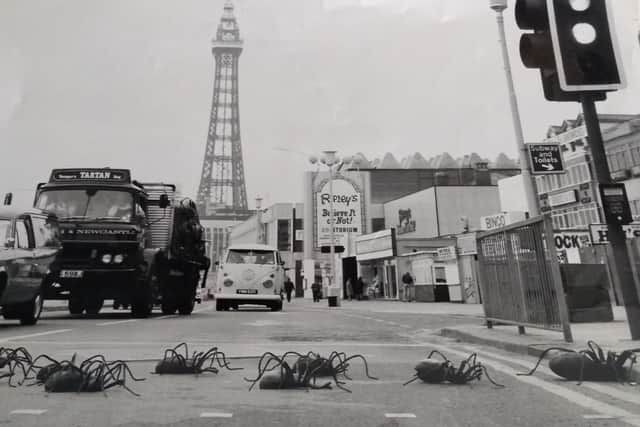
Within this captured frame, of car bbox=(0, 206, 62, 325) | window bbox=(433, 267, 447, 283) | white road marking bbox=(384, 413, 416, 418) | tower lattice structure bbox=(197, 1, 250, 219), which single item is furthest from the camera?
→ tower lattice structure bbox=(197, 1, 250, 219)

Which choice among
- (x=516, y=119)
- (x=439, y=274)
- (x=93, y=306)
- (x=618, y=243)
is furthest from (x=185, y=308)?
(x=439, y=274)

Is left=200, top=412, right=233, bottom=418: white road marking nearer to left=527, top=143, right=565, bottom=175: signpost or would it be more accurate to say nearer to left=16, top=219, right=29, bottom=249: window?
left=16, top=219, right=29, bottom=249: window

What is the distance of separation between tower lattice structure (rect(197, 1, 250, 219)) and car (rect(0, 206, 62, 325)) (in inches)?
5480

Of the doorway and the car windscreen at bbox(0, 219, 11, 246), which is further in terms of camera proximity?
the doorway

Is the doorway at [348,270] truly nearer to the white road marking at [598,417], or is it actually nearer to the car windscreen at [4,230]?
the car windscreen at [4,230]

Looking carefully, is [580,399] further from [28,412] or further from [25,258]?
[25,258]

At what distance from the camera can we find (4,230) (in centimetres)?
961

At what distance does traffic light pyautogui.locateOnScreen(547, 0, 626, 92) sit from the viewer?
6.49 meters

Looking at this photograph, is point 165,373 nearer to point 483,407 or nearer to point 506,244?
point 483,407

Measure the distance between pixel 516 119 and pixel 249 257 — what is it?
9.87 metres

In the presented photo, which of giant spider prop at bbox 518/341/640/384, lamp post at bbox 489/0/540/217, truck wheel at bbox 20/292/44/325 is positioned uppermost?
lamp post at bbox 489/0/540/217

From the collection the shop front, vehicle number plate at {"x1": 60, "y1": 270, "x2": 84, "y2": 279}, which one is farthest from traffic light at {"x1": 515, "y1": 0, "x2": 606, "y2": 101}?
the shop front

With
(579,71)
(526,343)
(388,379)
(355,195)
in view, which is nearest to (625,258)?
(526,343)

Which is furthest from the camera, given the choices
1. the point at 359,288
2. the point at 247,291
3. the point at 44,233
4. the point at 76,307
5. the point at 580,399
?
the point at 359,288
